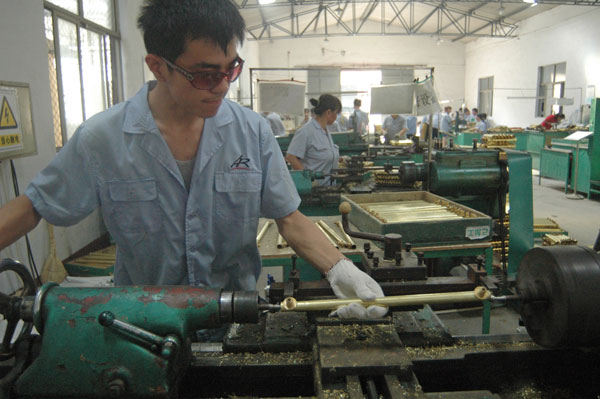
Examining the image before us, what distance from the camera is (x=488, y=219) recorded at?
6.56 feet

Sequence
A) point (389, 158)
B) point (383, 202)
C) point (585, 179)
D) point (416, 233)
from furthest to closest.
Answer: point (585, 179), point (389, 158), point (383, 202), point (416, 233)

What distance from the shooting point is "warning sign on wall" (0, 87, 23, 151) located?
238 centimetres

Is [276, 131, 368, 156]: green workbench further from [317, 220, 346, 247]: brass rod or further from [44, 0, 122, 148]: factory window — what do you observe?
[317, 220, 346, 247]: brass rod

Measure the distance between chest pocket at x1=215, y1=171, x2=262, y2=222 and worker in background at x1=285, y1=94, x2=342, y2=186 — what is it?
90.6 inches

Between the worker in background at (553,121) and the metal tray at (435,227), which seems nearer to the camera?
the metal tray at (435,227)

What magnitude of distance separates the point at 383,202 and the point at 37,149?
2217 millimetres

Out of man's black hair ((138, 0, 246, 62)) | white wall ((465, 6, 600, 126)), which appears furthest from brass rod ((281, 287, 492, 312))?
white wall ((465, 6, 600, 126))

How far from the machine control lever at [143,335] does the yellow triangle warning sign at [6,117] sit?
216cm

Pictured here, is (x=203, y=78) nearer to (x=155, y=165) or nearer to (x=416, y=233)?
(x=155, y=165)

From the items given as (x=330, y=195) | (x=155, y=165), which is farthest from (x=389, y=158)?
(x=155, y=165)

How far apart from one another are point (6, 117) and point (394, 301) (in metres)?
2.44

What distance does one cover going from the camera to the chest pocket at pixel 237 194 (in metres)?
1.09

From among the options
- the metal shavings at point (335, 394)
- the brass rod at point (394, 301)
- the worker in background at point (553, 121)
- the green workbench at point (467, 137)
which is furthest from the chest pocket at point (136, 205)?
the green workbench at point (467, 137)

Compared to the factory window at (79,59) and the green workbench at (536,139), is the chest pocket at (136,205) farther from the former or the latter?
the green workbench at (536,139)
